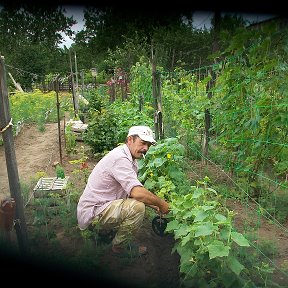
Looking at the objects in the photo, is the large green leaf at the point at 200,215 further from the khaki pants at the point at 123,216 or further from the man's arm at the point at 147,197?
the khaki pants at the point at 123,216

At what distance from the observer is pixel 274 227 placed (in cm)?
345

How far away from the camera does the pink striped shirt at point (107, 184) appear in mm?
2773

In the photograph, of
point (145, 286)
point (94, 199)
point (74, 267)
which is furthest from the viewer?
point (94, 199)

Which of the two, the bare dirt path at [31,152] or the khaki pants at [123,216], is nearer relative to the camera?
the khaki pants at [123,216]

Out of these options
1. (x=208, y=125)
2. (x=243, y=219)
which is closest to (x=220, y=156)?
(x=208, y=125)

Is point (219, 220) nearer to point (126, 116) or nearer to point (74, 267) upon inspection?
point (74, 267)

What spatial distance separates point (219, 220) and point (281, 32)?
1.54 metres

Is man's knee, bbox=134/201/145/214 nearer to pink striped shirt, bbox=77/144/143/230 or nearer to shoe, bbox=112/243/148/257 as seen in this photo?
pink striped shirt, bbox=77/144/143/230

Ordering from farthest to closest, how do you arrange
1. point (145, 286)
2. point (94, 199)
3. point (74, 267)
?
point (94, 199) → point (74, 267) → point (145, 286)

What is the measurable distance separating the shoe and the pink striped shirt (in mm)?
311

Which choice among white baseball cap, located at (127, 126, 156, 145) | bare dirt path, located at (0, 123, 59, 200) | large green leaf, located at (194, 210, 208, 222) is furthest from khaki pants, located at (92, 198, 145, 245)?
bare dirt path, located at (0, 123, 59, 200)

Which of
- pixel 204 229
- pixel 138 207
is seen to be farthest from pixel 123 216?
pixel 204 229

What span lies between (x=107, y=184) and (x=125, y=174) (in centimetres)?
23

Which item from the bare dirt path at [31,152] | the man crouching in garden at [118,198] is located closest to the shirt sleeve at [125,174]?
the man crouching in garden at [118,198]
